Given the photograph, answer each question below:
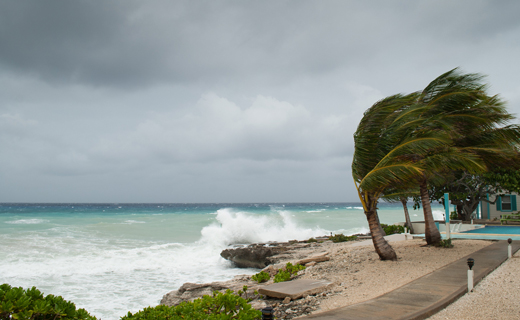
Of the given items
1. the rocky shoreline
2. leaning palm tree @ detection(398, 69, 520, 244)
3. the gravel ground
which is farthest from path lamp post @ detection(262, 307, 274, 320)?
leaning palm tree @ detection(398, 69, 520, 244)

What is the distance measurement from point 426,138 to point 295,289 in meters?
5.90

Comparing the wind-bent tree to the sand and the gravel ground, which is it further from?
the gravel ground

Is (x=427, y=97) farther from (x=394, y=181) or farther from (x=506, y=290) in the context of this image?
(x=506, y=290)

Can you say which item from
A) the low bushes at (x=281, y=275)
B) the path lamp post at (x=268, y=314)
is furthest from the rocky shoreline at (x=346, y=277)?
the path lamp post at (x=268, y=314)

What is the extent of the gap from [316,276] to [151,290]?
6295 millimetres

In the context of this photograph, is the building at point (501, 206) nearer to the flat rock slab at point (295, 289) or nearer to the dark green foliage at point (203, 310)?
the flat rock slab at point (295, 289)

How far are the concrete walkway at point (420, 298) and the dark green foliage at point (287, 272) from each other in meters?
3.24

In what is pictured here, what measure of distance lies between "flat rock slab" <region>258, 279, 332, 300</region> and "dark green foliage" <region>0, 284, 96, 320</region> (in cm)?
430

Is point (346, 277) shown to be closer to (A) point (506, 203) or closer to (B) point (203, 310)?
(B) point (203, 310)

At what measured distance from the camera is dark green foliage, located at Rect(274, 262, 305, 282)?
29.8 feet

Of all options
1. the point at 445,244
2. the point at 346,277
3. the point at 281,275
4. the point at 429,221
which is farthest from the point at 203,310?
the point at 445,244

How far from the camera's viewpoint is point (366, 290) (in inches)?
285

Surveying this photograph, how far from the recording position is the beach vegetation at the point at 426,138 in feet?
31.9

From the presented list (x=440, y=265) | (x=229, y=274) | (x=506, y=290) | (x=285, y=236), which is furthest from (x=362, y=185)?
(x=285, y=236)
